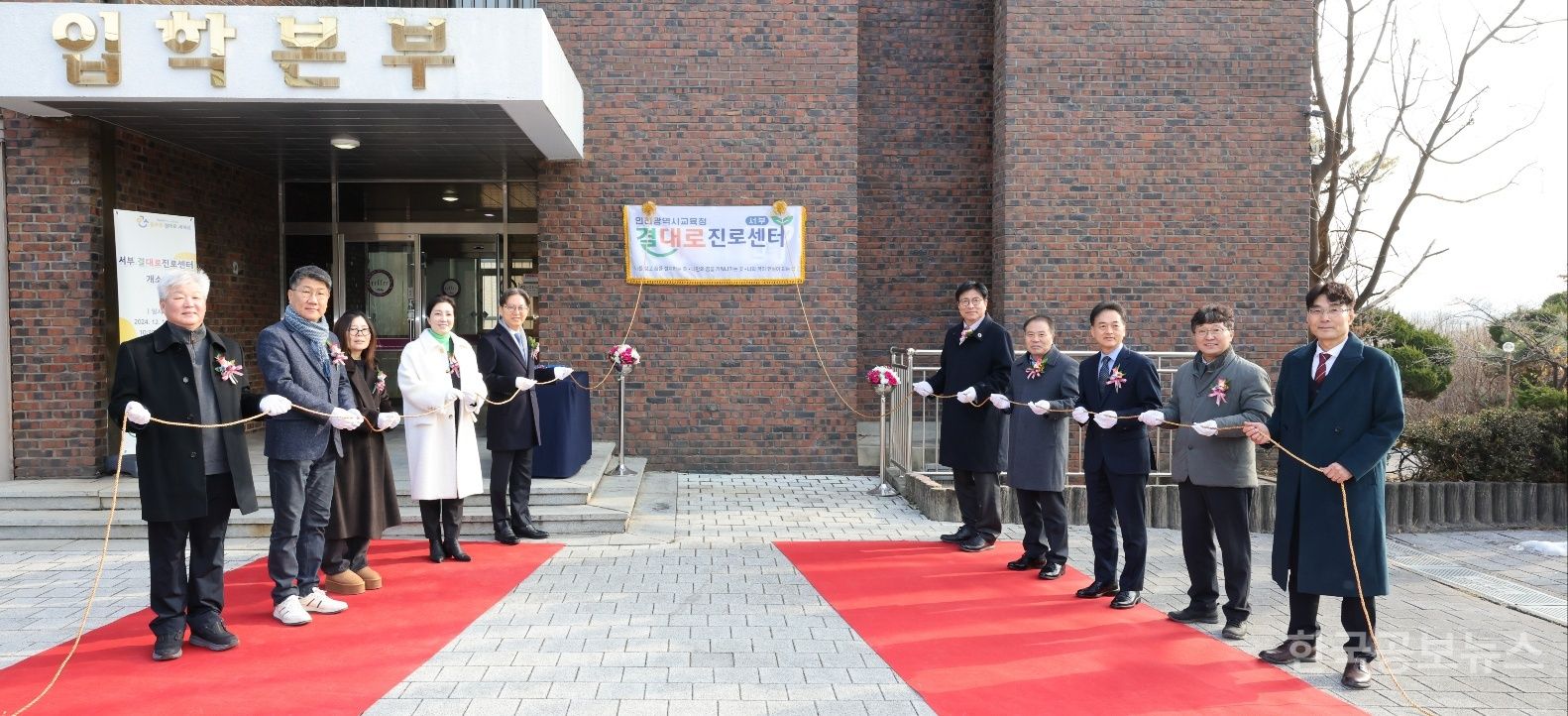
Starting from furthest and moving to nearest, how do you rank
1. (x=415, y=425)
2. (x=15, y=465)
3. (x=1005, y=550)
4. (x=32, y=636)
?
(x=15, y=465) < (x=1005, y=550) < (x=415, y=425) < (x=32, y=636)

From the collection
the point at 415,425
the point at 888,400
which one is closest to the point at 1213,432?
the point at 415,425

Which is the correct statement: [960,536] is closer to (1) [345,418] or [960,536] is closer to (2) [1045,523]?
(2) [1045,523]

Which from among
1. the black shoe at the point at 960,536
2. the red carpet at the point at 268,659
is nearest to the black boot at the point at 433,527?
the red carpet at the point at 268,659

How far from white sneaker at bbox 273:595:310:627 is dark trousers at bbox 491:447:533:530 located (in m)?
1.86

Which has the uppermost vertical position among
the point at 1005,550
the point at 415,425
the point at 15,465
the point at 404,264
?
the point at 404,264

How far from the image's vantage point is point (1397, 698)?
4055 millimetres

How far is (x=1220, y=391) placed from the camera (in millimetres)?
4891

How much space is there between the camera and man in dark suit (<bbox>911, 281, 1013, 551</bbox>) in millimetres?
6469

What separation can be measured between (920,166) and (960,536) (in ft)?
18.1

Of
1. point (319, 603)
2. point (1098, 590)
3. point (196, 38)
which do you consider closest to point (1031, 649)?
point (1098, 590)

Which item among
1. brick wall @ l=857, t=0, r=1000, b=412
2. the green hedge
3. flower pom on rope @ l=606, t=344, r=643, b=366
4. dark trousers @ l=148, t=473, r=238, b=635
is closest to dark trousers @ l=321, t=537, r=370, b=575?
dark trousers @ l=148, t=473, r=238, b=635

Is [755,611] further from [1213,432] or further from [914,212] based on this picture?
[914,212]

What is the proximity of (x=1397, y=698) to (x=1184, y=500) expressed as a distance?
1342 mm

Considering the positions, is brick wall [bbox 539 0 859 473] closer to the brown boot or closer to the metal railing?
the metal railing
